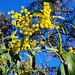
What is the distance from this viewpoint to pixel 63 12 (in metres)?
5.61

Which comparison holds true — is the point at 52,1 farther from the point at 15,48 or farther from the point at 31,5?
the point at 15,48

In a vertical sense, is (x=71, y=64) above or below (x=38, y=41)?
below

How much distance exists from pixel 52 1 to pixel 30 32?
205 inches

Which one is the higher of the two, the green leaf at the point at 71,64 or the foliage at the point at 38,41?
the foliage at the point at 38,41

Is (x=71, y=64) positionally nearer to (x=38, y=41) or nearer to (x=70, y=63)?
(x=70, y=63)

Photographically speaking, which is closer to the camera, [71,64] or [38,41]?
[71,64]

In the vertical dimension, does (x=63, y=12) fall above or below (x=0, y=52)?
above

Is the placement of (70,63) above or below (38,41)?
below

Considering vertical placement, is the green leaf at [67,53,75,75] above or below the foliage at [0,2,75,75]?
below

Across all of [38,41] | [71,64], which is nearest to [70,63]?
[71,64]

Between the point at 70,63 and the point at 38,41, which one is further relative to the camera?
the point at 38,41

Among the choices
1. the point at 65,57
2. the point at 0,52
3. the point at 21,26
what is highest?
the point at 21,26

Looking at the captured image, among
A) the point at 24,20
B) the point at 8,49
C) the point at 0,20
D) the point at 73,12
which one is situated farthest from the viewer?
the point at 0,20

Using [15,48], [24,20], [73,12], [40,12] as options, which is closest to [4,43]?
[15,48]
